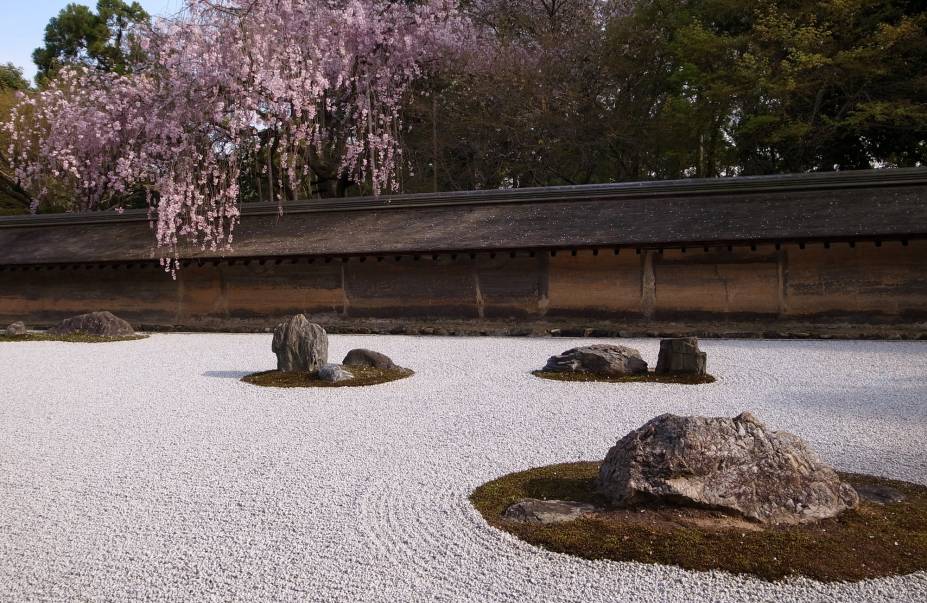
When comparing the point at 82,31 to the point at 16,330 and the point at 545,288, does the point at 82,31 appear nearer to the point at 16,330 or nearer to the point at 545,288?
the point at 16,330

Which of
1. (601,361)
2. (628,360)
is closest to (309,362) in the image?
(601,361)

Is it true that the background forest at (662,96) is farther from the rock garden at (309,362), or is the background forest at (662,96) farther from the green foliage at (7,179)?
the rock garden at (309,362)

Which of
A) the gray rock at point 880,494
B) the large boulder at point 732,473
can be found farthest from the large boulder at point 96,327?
the gray rock at point 880,494

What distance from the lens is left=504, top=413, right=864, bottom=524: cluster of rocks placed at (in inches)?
157

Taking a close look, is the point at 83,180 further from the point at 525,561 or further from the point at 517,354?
the point at 525,561

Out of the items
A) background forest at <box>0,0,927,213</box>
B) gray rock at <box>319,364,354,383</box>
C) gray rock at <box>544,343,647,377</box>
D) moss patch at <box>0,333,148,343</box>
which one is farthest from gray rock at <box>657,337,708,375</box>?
background forest at <box>0,0,927,213</box>

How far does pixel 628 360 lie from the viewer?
30.5ft

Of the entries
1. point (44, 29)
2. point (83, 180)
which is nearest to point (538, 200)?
point (83, 180)

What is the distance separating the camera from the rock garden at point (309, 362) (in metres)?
9.24

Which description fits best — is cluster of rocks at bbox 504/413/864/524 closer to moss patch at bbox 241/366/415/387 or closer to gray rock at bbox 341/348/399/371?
moss patch at bbox 241/366/415/387

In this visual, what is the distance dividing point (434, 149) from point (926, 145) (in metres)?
12.7

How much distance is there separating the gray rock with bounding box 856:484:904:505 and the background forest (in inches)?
614

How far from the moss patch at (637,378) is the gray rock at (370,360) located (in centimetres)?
188

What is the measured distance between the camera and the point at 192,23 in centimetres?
1711
